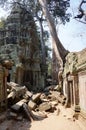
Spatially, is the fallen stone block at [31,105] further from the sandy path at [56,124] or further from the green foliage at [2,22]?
the green foliage at [2,22]

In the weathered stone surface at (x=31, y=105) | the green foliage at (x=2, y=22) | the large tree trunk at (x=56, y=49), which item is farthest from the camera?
the green foliage at (x=2, y=22)

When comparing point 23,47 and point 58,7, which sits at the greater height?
point 58,7

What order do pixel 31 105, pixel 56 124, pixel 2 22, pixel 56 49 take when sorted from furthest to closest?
pixel 2 22, pixel 56 49, pixel 31 105, pixel 56 124

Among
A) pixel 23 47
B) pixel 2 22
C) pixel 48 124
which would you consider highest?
pixel 2 22

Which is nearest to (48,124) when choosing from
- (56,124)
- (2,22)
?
(56,124)

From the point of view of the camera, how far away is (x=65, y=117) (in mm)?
11188

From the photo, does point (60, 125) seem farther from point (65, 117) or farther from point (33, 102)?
point (33, 102)

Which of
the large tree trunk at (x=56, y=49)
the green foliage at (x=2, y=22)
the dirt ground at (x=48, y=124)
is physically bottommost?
the dirt ground at (x=48, y=124)

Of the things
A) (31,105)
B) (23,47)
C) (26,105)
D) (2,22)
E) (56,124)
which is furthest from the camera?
(2,22)

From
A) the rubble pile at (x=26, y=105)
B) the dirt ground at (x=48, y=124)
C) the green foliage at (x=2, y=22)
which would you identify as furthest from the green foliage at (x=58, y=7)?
the dirt ground at (x=48, y=124)

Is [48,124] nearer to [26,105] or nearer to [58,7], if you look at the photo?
[26,105]

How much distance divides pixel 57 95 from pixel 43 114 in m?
4.23

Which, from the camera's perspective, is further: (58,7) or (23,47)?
(58,7)

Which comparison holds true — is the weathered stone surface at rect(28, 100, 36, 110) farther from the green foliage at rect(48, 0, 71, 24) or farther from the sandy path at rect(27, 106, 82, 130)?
the green foliage at rect(48, 0, 71, 24)
